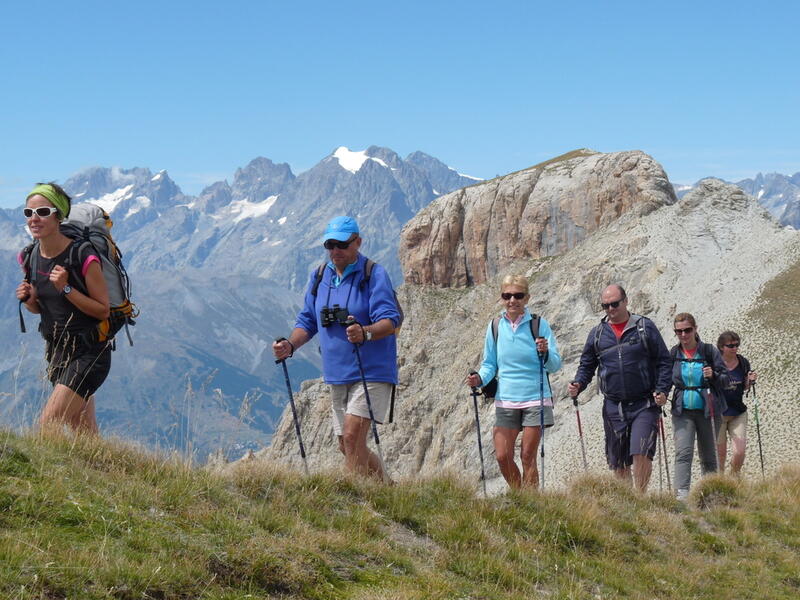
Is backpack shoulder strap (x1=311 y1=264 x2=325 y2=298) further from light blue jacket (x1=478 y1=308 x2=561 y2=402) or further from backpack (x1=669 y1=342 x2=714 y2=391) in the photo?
backpack (x1=669 y1=342 x2=714 y2=391)

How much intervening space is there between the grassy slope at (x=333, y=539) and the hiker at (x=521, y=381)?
27.4 inches

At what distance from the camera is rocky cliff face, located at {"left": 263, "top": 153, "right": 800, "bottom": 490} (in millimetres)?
40469

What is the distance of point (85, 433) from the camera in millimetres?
6348

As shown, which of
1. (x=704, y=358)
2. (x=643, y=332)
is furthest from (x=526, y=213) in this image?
(x=643, y=332)

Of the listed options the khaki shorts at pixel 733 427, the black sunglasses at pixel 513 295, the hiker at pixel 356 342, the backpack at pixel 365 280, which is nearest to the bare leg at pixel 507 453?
the black sunglasses at pixel 513 295

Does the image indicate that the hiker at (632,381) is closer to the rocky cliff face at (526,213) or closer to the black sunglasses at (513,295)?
the black sunglasses at (513,295)

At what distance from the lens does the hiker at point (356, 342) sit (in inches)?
295

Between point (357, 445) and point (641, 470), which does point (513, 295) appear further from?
point (641, 470)

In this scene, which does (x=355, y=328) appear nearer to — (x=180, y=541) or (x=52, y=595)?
(x=180, y=541)

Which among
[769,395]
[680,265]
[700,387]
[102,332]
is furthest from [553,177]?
[102,332]

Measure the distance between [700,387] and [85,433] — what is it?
7.86 meters

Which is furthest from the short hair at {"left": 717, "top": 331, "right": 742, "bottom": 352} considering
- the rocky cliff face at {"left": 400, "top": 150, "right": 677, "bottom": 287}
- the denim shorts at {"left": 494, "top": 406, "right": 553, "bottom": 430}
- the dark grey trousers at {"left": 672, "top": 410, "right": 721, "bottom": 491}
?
the rocky cliff face at {"left": 400, "top": 150, "right": 677, "bottom": 287}

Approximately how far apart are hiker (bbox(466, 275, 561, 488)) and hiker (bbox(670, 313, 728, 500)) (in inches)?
109

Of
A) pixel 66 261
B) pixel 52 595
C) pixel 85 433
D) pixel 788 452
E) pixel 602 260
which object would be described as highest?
pixel 602 260
